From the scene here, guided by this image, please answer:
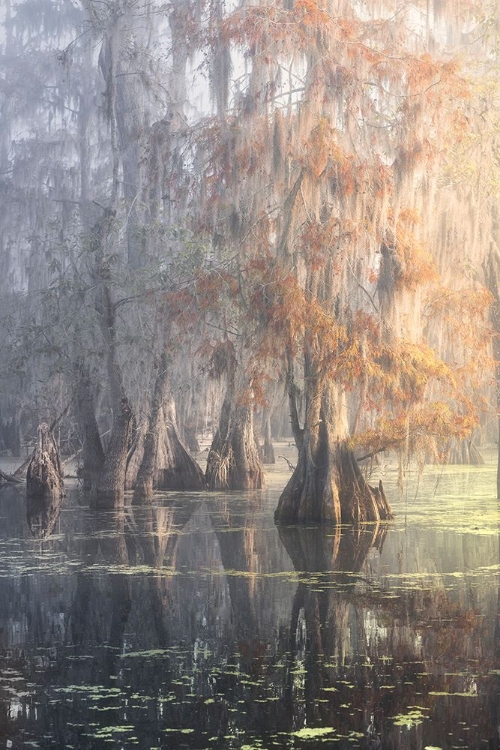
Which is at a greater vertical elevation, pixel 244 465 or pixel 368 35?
pixel 368 35

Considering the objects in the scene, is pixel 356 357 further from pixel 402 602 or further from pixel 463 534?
pixel 402 602

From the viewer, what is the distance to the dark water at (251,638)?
524 centimetres

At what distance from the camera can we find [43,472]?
59.1 feet

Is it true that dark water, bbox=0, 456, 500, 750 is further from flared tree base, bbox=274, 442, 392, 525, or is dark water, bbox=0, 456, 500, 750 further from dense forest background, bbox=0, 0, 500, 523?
dense forest background, bbox=0, 0, 500, 523

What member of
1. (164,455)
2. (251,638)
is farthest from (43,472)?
(251,638)

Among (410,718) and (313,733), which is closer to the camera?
(313,733)

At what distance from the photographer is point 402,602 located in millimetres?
8352

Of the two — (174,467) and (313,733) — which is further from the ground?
(174,467)

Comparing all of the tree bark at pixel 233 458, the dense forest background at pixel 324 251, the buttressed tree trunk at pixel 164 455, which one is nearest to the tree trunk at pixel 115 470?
the dense forest background at pixel 324 251

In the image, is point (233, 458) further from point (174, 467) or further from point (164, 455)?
point (164, 455)

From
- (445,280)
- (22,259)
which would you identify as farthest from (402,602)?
(22,259)

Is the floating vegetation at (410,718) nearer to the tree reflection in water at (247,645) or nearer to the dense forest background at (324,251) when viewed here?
the tree reflection in water at (247,645)

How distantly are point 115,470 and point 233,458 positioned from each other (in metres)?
3.82

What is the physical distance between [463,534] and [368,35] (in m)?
6.19
